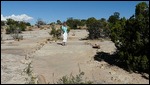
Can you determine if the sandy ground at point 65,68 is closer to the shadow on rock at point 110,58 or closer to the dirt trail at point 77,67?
the dirt trail at point 77,67

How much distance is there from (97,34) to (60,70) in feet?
42.2

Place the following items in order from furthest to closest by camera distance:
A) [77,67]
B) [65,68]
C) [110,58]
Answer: [110,58], [77,67], [65,68]

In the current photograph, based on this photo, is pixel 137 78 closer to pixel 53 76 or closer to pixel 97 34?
pixel 53 76

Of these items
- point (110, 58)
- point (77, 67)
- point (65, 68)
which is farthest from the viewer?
point (110, 58)

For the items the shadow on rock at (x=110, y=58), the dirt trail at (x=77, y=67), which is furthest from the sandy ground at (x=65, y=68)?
the shadow on rock at (x=110, y=58)

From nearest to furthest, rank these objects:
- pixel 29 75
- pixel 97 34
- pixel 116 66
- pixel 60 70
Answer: pixel 29 75 → pixel 60 70 → pixel 116 66 → pixel 97 34

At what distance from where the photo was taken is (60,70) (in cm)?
1181

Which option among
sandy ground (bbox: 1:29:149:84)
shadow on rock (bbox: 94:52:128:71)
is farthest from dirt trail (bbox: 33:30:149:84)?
shadow on rock (bbox: 94:52:128:71)

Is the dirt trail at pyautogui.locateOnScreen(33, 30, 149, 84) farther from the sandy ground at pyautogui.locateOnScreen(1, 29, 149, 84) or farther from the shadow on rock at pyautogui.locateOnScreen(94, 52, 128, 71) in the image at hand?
the shadow on rock at pyautogui.locateOnScreen(94, 52, 128, 71)

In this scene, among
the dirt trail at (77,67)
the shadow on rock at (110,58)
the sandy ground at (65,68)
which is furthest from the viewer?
the shadow on rock at (110,58)

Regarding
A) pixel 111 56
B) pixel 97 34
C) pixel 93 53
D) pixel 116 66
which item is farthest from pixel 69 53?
Answer: pixel 97 34

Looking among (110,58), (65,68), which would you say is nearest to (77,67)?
(65,68)

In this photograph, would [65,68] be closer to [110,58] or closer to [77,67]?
[77,67]

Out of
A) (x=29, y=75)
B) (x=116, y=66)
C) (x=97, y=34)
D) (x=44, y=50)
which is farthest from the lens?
(x=97, y=34)
